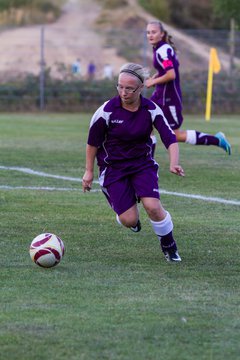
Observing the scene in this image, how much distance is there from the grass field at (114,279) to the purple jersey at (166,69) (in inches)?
40.5

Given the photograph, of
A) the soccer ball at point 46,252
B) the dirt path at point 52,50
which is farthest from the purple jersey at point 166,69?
the dirt path at point 52,50

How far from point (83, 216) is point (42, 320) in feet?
12.9

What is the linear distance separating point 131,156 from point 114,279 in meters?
1.19

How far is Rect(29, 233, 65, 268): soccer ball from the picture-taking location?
22.2ft

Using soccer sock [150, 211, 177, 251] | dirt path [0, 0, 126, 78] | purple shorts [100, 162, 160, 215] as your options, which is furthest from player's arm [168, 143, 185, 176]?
dirt path [0, 0, 126, 78]

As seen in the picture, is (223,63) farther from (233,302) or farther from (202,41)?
(233,302)

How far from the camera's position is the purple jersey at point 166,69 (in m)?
12.1

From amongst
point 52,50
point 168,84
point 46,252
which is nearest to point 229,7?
point 52,50

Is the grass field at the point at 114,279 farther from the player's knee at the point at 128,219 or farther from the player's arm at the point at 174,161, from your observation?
the player's arm at the point at 174,161

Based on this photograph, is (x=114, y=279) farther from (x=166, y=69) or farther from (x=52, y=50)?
(x=52, y=50)

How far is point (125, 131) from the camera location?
284 inches

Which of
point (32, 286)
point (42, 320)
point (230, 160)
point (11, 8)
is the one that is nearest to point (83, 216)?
point (32, 286)

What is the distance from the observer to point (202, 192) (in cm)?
1099

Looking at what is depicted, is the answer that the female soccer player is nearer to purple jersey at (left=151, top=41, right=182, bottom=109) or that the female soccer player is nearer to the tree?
purple jersey at (left=151, top=41, right=182, bottom=109)
